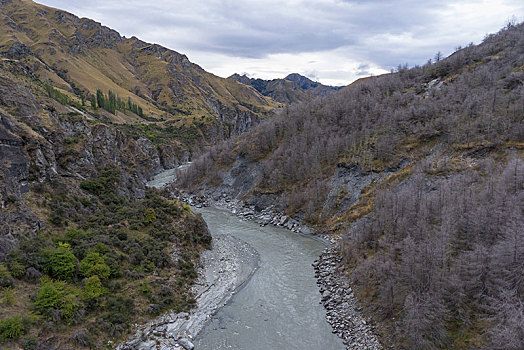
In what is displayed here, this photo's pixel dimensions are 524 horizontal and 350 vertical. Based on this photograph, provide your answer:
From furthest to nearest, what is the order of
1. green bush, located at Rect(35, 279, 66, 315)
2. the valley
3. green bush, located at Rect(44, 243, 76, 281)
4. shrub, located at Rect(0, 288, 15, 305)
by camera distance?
green bush, located at Rect(44, 243, 76, 281) → the valley → green bush, located at Rect(35, 279, 66, 315) → shrub, located at Rect(0, 288, 15, 305)

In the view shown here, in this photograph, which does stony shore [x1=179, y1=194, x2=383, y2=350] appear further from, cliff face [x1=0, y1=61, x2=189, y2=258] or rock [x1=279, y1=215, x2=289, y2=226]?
cliff face [x1=0, y1=61, x2=189, y2=258]

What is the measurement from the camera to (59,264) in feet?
66.8

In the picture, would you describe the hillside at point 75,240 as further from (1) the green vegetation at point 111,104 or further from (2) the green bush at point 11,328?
(1) the green vegetation at point 111,104

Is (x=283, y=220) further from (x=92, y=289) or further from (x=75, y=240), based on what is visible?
(x=92, y=289)

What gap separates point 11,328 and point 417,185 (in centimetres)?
4196

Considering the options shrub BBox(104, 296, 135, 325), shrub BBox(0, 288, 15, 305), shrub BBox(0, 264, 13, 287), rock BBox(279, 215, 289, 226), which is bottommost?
rock BBox(279, 215, 289, 226)

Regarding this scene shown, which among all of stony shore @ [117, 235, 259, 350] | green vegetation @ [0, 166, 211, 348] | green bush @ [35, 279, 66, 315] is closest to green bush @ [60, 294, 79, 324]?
green vegetation @ [0, 166, 211, 348]

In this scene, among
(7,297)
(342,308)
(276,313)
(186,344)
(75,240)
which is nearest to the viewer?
(7,297)

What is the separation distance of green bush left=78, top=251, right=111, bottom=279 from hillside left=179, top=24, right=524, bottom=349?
21.3m

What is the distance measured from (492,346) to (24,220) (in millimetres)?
32144

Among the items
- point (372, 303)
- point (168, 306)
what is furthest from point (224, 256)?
point (372, 303)

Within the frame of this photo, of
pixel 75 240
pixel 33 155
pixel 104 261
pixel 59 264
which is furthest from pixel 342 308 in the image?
pixel 33 155

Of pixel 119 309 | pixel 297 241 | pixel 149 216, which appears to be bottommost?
pixel 297 241

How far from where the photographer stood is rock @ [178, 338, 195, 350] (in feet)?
65.1
